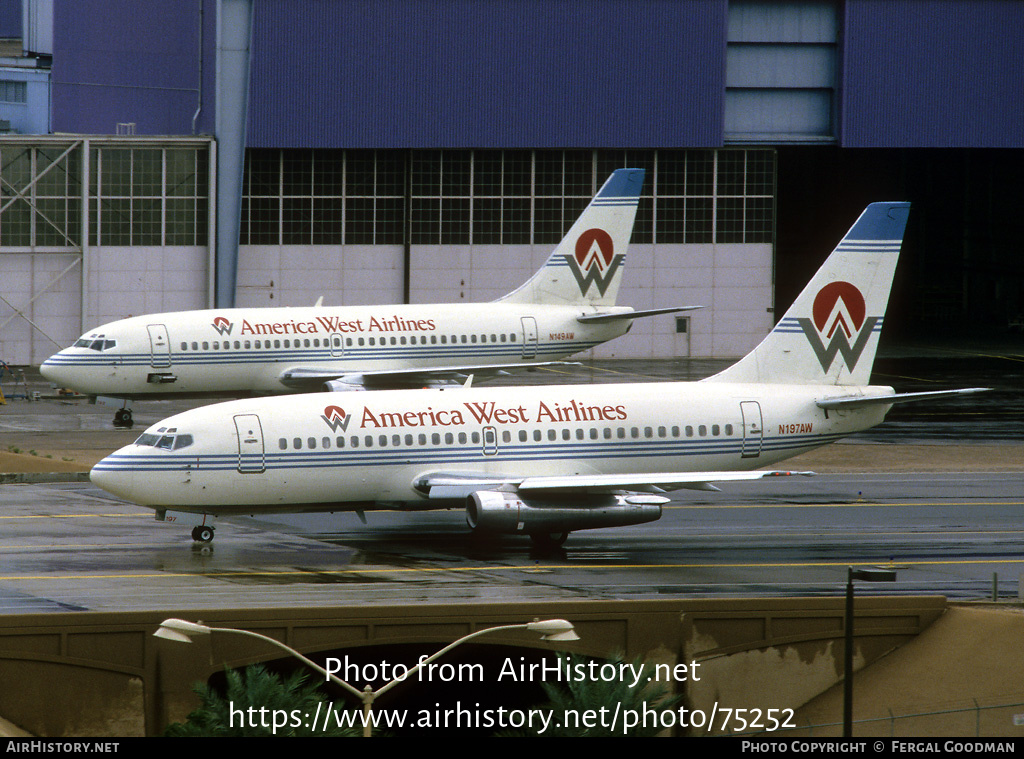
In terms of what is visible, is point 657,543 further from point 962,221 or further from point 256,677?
point 962,221

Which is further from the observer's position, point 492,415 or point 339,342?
point 339,342

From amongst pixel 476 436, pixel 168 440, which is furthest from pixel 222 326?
pixel 476 436

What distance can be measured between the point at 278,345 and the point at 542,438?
22.1 metres

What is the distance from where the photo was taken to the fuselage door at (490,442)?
3888 cm

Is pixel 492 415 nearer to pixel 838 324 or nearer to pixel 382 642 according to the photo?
pixel 382 642

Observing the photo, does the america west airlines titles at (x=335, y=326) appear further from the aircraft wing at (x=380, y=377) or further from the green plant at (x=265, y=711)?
the green plant at (x=265, y=711)

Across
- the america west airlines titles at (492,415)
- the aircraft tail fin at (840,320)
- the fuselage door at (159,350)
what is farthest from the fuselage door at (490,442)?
the fuselage door at (159,350)

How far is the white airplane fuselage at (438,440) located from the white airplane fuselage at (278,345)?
1977 centimetres

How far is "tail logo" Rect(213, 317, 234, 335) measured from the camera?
5825 cm

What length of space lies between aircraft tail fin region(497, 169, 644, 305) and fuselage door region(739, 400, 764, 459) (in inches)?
921

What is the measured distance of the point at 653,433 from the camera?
4038cm

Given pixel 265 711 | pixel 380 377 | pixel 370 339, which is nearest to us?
pixel 265 711

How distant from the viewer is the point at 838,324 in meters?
43.3

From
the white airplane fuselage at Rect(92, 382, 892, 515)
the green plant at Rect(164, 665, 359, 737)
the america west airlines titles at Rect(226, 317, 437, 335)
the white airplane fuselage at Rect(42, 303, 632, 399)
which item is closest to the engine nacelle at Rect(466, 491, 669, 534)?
the white airplane fuselage at Rect(92, 382, 892, 515)
